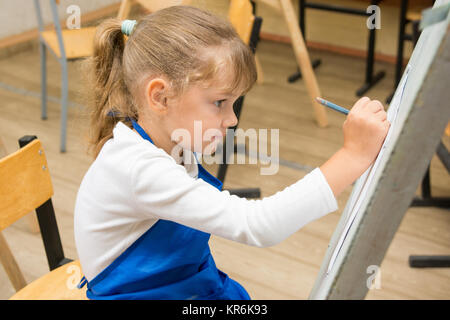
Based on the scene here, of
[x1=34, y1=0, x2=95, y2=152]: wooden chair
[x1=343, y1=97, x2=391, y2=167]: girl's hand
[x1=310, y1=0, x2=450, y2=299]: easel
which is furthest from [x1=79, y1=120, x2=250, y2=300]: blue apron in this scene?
[x1=34, y1=0, x2=95, y2=152]: wooden chair

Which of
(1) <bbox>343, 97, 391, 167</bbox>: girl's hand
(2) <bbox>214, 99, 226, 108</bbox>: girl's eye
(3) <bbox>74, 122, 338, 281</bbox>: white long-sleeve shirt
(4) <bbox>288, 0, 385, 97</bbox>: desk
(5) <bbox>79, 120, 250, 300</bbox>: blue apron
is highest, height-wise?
(1) <bbox>343, 97, 391, 167</bbox>: girl's hand

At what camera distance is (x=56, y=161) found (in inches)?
93.3

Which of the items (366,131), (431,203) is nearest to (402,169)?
(366,131)

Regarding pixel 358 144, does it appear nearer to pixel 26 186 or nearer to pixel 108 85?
pixel 108 85

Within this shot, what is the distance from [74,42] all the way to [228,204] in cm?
203

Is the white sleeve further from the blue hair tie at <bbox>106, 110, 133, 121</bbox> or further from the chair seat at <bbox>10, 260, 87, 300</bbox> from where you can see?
the chair seat at <bbox>10, 260, 87, 300</bbox>

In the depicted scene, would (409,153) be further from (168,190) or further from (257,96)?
(257,96)

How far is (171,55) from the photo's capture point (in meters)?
0.81

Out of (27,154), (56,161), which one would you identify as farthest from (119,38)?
(56,161)

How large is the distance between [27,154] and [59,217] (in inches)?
40.8

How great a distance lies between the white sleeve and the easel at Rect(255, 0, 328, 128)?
5.73 ft

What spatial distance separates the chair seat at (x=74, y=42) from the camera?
2.40 meters

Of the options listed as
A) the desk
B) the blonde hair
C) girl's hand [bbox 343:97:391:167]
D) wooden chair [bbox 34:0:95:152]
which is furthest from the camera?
the desk

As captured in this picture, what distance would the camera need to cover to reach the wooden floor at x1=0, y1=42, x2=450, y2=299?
1693 mm
